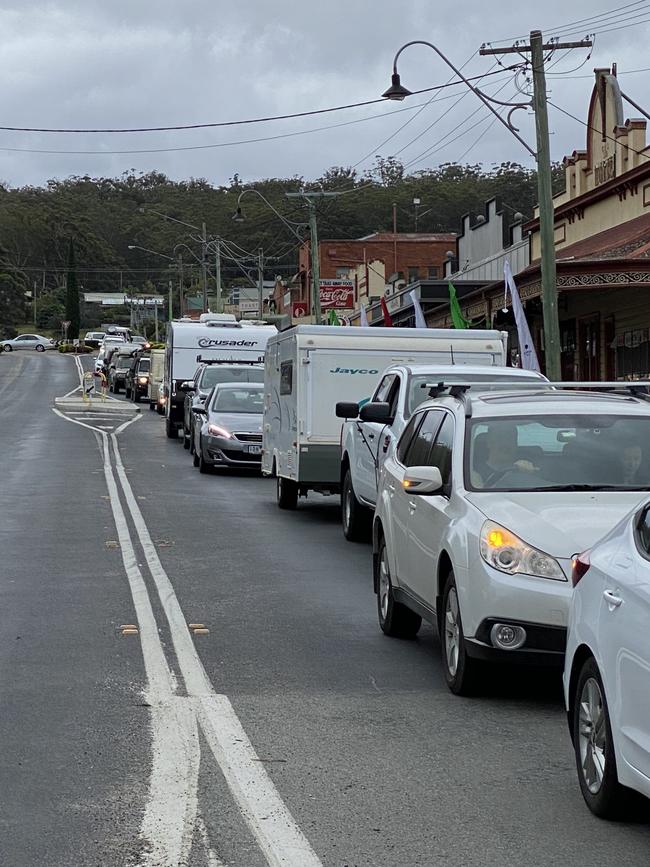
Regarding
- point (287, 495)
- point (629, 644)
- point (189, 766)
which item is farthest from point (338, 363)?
point (629, 644)

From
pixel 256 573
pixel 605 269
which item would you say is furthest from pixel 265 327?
pixel 256 573

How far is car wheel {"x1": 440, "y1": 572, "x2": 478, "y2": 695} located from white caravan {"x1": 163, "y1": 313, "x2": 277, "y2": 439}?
26177 mm

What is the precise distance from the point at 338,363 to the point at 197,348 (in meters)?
18.8

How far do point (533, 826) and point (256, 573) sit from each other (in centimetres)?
752

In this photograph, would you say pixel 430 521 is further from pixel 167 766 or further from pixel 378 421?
pixel 378 421

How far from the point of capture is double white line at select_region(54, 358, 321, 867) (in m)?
5.18

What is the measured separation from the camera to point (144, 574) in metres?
12.5

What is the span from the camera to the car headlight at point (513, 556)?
7.29 meters

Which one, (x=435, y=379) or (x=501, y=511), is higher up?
(x=435, y=379)

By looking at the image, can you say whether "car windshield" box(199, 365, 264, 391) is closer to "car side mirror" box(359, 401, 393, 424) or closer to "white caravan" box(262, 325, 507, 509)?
"white caravan" box(262, 325, 507, 509)

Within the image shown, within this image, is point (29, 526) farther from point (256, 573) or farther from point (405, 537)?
point (405, 537)

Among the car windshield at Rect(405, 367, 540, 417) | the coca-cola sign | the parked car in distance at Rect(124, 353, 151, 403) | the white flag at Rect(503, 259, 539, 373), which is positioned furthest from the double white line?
the parked car in distance at Rect(124, 353, 151, 403)

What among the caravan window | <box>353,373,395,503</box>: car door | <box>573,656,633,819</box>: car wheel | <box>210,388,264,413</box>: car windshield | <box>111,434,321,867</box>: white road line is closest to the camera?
<box>111,434,321,867</box>: white road line

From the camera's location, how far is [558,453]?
850cm
